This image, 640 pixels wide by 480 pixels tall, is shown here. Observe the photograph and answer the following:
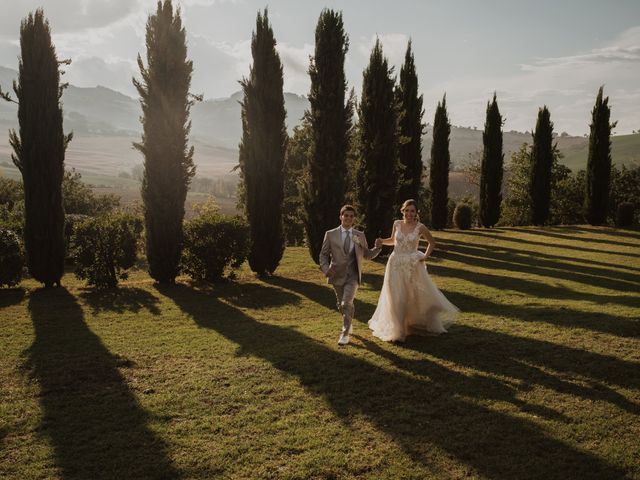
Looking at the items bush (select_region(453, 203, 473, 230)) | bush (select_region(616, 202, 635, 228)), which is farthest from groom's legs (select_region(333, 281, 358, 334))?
bush (select_region(616, 202, 635, 228))

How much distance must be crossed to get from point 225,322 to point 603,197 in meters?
32.0

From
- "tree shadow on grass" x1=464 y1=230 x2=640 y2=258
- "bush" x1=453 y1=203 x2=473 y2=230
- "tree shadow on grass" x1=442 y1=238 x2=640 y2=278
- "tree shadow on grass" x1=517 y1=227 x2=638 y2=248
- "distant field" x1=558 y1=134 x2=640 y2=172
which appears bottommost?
"tree shadow on grass" x1=442 y1=238 x2=640 y2=278

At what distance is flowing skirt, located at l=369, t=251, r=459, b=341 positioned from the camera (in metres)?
8.41

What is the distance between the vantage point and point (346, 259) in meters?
8.55

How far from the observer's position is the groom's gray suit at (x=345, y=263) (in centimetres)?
855

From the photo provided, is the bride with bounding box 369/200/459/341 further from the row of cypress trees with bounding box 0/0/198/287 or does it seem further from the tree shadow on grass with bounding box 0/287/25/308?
the tree shadow on grass with bounding box 0/287/25/308

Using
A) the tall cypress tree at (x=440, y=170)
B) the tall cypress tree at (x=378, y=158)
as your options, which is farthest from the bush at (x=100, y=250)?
the tall cypress tree at (x=440, y=170)

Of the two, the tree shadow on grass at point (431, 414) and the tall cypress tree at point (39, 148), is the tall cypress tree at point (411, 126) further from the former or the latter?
the tree shadow on grass at point (431, 414)

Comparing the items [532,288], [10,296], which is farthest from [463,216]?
[10,296]

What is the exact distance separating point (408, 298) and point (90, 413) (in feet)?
17.6

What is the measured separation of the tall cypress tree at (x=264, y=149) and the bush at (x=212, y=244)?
1094 millimetres

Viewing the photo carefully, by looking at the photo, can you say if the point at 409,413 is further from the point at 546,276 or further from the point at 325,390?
the point at 546,276

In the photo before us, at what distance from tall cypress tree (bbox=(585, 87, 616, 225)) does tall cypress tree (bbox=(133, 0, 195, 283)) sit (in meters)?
29.8

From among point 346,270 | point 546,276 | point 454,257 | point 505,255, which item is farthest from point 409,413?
point 505,255
